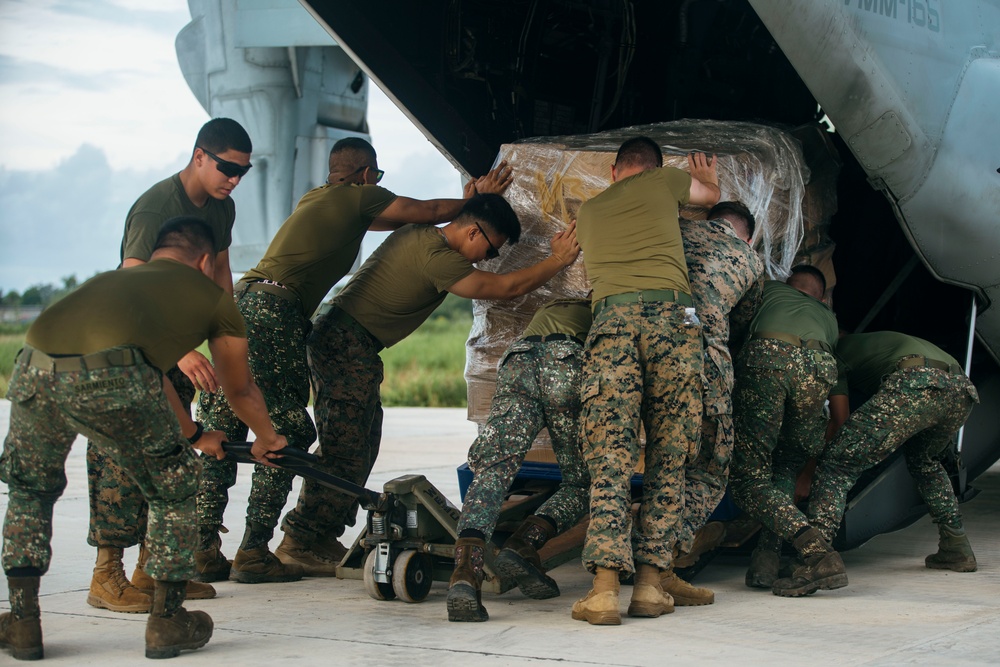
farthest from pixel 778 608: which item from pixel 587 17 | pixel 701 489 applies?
pixel 587 17

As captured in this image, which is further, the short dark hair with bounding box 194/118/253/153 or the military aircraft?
the military aircraft

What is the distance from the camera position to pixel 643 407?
4.86 m

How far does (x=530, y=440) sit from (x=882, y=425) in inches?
68.7

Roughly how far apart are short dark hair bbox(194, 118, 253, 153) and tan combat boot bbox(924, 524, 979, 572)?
384 cm

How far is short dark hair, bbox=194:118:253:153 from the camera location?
5.24 meters

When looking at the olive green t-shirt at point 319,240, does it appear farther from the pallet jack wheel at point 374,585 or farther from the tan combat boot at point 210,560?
the pallet jack wheel at point 374,585

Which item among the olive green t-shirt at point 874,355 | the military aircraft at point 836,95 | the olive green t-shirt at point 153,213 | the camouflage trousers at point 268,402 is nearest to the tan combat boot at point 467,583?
the camouflage trousers at point 268,402

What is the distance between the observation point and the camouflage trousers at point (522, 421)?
15.6ft

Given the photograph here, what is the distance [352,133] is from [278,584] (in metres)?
4.95

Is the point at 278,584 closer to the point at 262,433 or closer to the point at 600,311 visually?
the point at 262,433

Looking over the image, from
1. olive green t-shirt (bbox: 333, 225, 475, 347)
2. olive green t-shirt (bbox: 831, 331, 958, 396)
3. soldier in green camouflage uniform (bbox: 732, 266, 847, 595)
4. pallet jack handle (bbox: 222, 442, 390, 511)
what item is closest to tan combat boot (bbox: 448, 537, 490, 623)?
pallet jack handle (bbox: 222, 442, 390, 511)

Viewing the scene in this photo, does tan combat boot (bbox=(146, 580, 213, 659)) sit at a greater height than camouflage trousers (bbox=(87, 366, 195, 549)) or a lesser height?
lesser

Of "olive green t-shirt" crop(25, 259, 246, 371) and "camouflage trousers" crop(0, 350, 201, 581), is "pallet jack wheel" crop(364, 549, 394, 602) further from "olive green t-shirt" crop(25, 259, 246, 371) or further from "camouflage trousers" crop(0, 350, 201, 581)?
"olive green t-shirt" crop(25, 259, 246, 371)

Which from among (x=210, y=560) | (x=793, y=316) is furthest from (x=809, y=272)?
(x=210, y=560)
